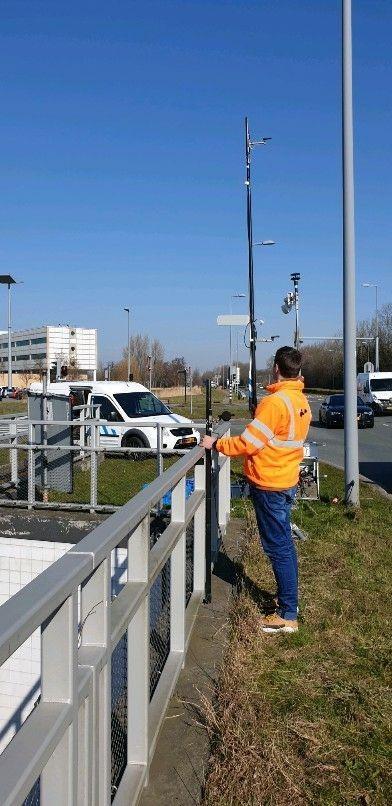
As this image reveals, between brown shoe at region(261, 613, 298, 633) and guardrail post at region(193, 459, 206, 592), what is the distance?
0.56 metres

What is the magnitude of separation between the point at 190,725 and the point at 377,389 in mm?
38778

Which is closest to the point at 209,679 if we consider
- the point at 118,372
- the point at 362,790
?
the point at 362,790

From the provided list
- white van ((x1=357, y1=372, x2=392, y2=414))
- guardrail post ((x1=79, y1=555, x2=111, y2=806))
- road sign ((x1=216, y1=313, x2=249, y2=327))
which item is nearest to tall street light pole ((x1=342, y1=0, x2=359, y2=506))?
road sign ((x1=216, y1=313, x2=249, y2=327))

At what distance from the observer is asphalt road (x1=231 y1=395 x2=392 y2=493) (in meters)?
14.7

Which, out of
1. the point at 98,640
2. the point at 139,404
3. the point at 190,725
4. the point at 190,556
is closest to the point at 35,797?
the point at 98,640

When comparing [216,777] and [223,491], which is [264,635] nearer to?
[216,777]

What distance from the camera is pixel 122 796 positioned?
2.45 meters

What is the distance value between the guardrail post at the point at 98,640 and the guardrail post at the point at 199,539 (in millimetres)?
2576

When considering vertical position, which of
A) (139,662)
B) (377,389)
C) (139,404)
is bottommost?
(139,662)

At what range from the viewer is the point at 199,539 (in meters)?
4.61

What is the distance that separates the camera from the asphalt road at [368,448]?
48.3 ft

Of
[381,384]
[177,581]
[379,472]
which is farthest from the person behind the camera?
[381,384]

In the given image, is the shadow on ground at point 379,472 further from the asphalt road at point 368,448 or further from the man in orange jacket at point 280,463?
the man in orange jacket at point 280,463

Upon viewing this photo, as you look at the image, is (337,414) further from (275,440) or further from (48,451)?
(275,440)
